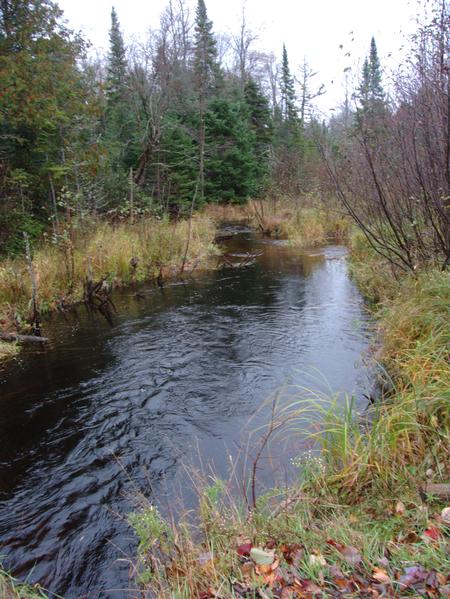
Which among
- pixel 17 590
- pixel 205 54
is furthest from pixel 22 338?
pixel 205 54

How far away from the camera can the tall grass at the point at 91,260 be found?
28.7 feet

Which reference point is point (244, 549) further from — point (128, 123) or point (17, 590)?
point (128, 123)

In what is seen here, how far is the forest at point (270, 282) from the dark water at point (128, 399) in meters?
0.09

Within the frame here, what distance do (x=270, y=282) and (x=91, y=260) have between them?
461 centimetres

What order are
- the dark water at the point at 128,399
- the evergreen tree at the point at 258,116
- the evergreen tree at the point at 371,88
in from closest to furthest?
the dark water at the point at 128,399
the evergreen tree at the point at 371,88
the evergreen tree at the point at 258,116

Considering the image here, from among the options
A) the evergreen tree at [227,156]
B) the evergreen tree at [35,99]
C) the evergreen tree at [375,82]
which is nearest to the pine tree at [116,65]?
Result: the evergreen tree at [227,156]

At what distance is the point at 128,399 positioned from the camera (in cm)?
559

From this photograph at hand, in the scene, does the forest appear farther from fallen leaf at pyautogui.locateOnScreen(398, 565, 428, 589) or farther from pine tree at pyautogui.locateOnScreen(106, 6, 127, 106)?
pine tree at pyautogui.locateOnScreen(106, 6, 127, 106)

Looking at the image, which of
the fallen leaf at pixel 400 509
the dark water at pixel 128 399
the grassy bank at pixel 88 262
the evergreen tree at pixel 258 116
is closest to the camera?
the fallen leaf at pixel 400 509

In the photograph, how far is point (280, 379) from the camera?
5.95 metres

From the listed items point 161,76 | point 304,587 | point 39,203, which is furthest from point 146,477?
point 161,76

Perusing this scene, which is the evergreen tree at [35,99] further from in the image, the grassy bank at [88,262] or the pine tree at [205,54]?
the pine tree at [205,54]

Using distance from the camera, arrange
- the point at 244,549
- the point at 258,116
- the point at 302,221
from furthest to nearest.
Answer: the point at 258,116 < the point at 302,221 < the point at 244,549

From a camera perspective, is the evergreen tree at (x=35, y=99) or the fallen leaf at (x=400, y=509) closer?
the fallen leaf at (x=400, y=509)
